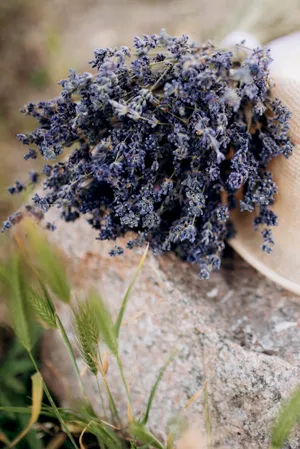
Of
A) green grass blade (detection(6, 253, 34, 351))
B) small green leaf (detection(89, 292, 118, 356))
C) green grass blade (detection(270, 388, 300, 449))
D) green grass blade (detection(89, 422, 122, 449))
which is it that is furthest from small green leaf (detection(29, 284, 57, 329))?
green grass blade (detection(270, 388, 300, 449))

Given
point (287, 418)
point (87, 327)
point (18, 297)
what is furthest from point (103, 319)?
point (287, 418)

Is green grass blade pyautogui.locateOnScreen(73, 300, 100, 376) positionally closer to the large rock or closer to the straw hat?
the large rock

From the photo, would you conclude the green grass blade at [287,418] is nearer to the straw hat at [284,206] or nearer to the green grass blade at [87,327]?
the green grass blade at [87,327]

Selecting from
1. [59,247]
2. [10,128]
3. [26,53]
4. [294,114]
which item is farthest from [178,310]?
[26,53]

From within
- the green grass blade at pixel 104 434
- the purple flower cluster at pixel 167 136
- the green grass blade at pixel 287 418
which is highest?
the purple flower cluster at pixel 167 136

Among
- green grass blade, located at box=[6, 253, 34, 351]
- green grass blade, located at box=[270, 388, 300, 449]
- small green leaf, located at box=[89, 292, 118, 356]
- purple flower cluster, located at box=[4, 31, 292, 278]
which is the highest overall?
purple flower cluster, located at box=[4, 31, 292, 278]

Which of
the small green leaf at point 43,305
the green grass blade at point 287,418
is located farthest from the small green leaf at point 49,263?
the green grass blade at point 287,418

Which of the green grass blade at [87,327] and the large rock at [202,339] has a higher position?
the large rock at [202,339]
